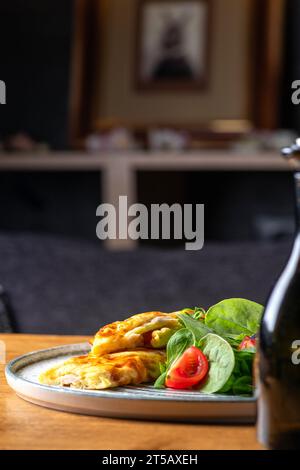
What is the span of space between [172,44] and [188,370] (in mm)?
3851

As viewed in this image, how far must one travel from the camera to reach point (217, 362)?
79cm

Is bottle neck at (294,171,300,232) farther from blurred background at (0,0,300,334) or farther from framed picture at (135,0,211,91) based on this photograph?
framed picture at (135,0,211,91)

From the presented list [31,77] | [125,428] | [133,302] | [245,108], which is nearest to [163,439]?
[125,428]

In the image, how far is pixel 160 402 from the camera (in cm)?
74

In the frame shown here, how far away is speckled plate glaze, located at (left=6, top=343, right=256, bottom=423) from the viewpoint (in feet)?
2.42

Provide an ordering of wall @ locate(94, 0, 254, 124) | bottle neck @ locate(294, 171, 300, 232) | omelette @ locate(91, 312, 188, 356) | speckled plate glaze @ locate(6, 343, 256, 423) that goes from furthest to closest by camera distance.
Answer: wall @ locate(94, 0, 254, 124), omelette @ locate(91, 312, 188, 356), speckled plate glaze @ locate(6, 343, 256, 423), bottle neck @ locate(294, 171, 300, 232)

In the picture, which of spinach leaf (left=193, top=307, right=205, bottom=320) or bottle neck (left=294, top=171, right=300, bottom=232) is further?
spinach leaf (left=193, top=307, right=205, bottom=320)

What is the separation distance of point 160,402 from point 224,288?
1.07m

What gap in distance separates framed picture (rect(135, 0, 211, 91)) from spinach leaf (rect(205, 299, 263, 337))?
362 centimetres

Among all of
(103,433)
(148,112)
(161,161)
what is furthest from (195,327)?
(148,112)

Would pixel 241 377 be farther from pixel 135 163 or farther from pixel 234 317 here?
pixel 135 163

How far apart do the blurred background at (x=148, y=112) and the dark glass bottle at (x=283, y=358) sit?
10.4ft

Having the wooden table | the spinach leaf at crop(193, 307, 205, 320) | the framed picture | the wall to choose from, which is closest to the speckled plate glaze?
the wooden table

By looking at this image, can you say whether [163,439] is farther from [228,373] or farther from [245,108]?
[245,108]
